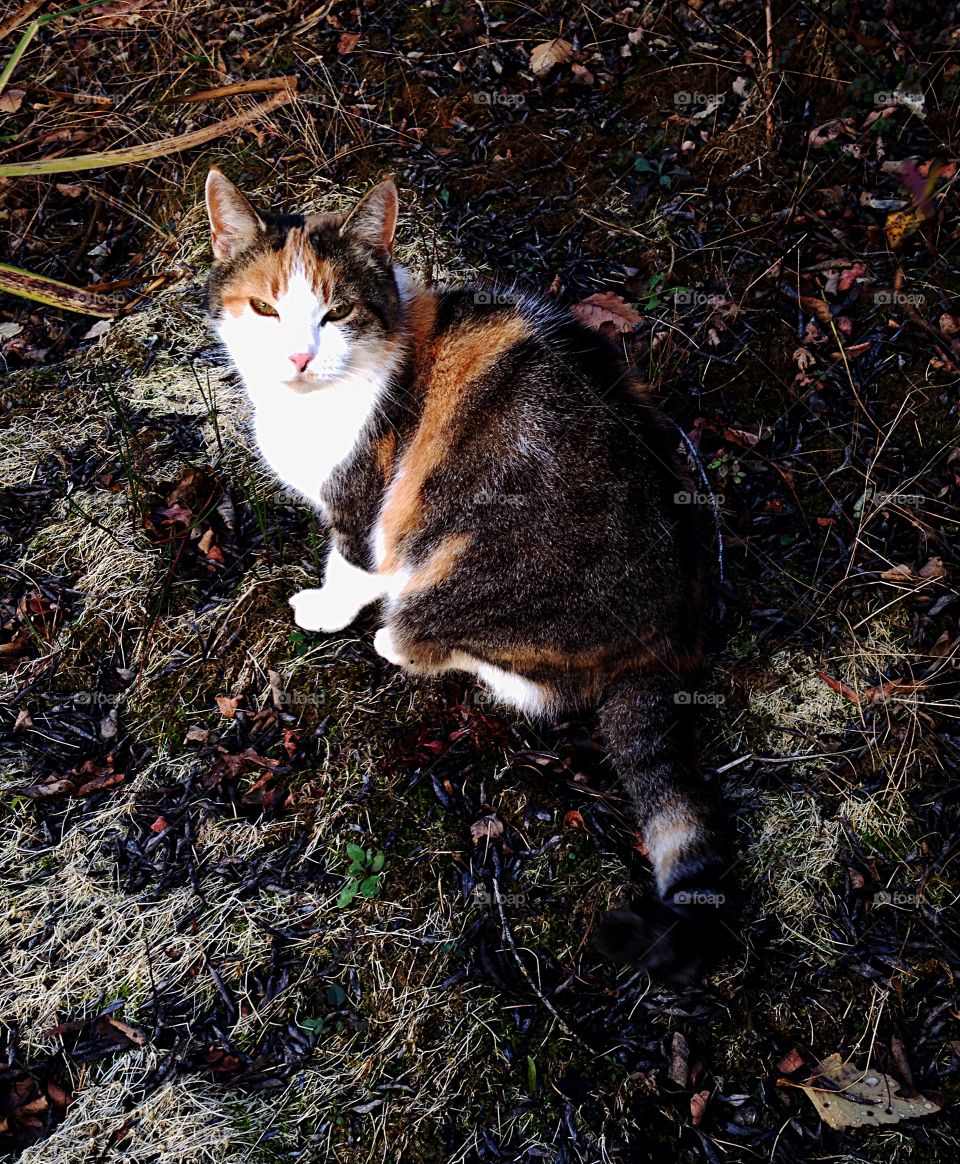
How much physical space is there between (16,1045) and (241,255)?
2.76m

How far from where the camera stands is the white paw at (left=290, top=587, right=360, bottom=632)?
3.29m

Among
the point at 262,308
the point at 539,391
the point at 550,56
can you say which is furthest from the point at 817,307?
the point at 262,308

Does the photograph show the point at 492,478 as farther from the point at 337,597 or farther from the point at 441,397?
the point at 337,597

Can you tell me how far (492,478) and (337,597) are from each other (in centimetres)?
88

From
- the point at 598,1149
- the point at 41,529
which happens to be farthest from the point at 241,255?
the point at 598,1149

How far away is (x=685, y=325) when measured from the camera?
3.73 m

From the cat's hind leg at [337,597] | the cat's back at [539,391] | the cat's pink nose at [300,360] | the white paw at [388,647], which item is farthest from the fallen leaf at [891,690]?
the cat's pink nose at [300,360]

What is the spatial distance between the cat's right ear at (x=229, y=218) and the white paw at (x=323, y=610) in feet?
4.29

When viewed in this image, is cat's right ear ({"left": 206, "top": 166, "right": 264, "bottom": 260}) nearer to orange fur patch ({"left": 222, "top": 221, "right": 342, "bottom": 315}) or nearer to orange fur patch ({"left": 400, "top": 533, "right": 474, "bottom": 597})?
orange fur patch ({"left": 222, "top": 221, "right": 342, "bottom": 315})

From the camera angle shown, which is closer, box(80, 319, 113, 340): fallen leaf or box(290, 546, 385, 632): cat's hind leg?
box(290, 546, 385, 632): cat's hind leg

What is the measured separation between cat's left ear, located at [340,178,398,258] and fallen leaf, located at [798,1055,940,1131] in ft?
10.00

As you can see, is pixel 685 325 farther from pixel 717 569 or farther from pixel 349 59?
pixel 349 59

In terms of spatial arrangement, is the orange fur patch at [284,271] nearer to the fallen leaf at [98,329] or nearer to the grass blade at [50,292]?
the grass blade at [50,292]

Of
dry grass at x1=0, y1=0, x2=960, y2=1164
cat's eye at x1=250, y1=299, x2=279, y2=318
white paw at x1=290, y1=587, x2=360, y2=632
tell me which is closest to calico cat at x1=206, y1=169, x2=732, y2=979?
cat's eye at x1=250, y1=299, x2=279, y2=318
